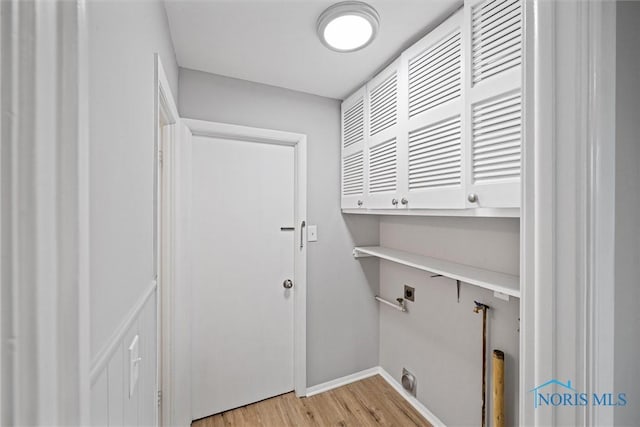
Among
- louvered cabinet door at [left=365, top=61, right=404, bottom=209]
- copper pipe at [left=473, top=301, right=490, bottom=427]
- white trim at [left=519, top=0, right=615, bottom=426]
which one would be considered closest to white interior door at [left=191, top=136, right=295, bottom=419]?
louvered cabinet door at [left=365, top=61, right=404, bottom=209]

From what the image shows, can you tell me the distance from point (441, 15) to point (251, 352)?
2293 millimetres

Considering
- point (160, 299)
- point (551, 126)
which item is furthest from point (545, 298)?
point (160, 299)

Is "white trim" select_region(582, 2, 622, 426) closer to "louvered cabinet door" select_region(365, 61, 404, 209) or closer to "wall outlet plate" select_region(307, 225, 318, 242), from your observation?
"louvered cabinet door" select_region(365, 61, 404, 209)

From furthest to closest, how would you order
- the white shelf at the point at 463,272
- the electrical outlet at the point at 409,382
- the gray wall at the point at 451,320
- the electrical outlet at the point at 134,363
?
1. the electrical outlet at the point at 409,382
2. the gray wall at the point at 451,320
3. the white shelf at the point at 463,272
4. the electrical outlet at the point at 134,363

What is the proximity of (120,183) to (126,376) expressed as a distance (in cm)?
47

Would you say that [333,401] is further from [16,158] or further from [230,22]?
[230,22]

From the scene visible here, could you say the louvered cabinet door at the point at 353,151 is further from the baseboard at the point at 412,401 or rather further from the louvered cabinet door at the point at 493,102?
the baseboard at the point at 412,401

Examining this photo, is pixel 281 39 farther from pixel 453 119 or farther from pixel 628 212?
pixel 628 212

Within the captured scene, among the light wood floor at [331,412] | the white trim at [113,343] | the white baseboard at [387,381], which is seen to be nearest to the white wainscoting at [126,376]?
the white trim at [113,343]

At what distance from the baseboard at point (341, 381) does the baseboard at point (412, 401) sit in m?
0.07

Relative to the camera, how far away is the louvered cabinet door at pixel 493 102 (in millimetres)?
949

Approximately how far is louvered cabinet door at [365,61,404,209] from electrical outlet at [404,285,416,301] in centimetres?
67

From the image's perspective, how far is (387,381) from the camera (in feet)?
7.16

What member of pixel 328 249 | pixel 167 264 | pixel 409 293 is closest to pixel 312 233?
pixel 328 249
